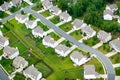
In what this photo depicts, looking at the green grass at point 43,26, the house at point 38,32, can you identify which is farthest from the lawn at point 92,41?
the green grass at point 43,26

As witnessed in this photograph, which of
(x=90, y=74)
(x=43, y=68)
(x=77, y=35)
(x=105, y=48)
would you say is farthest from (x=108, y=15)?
(x=43, y=68)

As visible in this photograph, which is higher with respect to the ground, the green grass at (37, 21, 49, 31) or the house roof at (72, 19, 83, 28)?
the green grass at (37, 21, 49, 31)

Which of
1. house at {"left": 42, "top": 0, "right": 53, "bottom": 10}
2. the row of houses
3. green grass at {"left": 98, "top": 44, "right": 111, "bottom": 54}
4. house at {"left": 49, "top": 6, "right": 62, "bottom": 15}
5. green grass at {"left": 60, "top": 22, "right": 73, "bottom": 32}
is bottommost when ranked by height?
green grass at {"left": 98, "top": 44, "right": 111, "bottom": 54}

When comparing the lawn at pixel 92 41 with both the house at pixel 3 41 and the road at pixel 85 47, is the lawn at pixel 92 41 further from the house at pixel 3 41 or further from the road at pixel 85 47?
the house at pixel 3 41

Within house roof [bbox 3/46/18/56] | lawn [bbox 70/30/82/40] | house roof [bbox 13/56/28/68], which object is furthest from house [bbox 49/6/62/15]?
house roof [bbox 13/56/28/68]

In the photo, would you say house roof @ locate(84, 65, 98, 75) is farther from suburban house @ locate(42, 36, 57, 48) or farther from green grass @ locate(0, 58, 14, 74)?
green grass @ locate(0, 58, 14, 74)

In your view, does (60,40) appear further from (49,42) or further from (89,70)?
(89,70)
